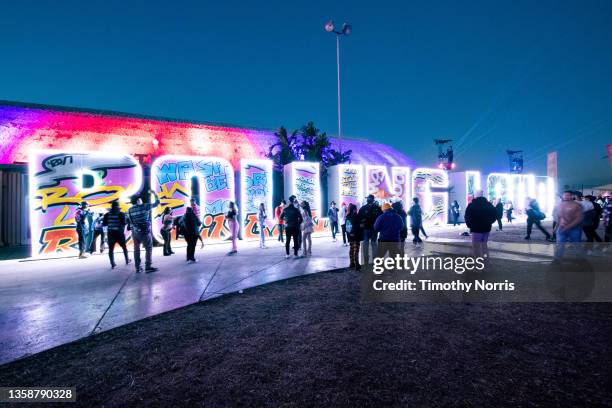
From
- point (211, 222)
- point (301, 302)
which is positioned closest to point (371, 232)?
point (301, 302)

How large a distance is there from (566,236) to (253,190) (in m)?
11.6

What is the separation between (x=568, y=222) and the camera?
21.2 feet

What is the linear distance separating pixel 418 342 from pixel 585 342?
1.91m

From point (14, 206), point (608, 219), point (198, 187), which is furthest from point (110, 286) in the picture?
point (608, 219)

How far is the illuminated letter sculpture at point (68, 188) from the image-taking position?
10.1m

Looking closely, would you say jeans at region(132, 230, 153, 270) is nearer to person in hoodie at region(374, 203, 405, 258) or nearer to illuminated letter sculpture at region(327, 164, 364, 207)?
person in hoodie at region(374, 203, 405, 258)

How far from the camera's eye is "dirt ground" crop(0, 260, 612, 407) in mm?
2480

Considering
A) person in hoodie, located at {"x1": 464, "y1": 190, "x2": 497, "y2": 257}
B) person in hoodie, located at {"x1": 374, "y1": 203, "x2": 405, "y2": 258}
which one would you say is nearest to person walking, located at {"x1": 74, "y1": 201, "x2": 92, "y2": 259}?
person in hoodie, located at {"x1": 374, "y1": 203, "x2": 405, "y2": 258}

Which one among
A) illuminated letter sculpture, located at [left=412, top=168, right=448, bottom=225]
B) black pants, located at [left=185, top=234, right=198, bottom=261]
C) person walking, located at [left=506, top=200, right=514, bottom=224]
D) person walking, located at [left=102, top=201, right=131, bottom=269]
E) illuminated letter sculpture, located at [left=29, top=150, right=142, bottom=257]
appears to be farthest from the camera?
person walking, located at [left=506, top=200, right=514, bottom=224]

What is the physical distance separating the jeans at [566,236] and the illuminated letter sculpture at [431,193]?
12931 millimetres

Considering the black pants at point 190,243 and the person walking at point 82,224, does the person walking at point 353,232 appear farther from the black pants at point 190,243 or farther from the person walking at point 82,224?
the person walking at point 82,224

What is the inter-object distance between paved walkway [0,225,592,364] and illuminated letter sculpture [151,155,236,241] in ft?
9.72

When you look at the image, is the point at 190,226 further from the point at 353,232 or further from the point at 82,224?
the point at 353,232

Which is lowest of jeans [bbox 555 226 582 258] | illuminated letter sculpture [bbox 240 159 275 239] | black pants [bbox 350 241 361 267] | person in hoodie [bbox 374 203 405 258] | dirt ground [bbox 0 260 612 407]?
dirt ground [bbox 0 260 612 407]
